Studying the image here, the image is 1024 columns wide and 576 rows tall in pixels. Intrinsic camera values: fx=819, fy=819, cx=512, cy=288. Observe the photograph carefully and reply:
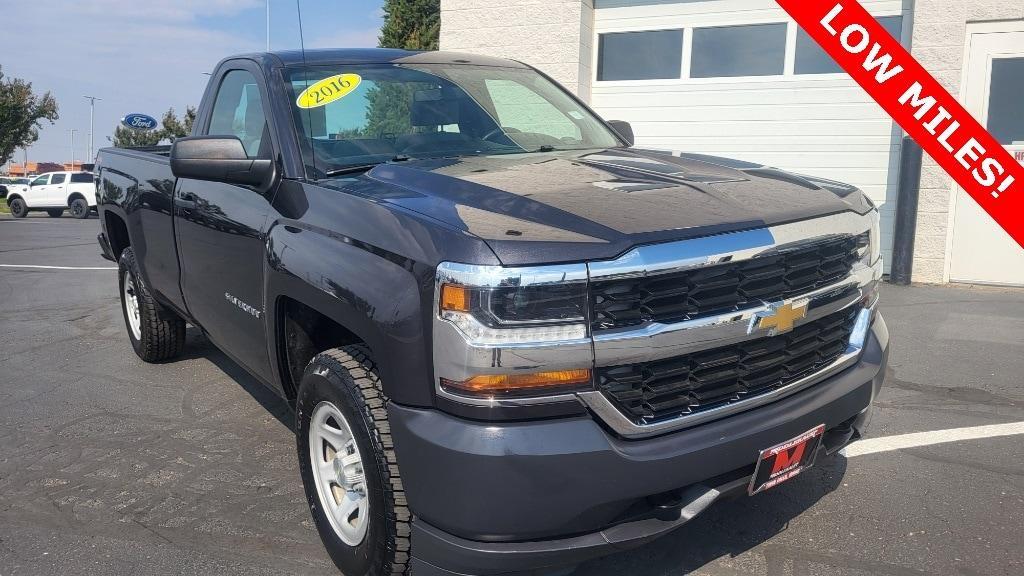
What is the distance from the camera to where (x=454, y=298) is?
83.1 inches

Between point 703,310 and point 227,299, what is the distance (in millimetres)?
2202

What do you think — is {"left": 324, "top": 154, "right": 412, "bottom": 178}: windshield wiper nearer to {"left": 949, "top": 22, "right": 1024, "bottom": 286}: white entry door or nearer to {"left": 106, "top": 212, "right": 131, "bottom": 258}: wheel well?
{"left": 106, "top": 212, "right": 131, "bottom": 258}: wheel well

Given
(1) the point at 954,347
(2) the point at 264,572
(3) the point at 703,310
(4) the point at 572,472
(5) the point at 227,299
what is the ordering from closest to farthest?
1. (4) the point at 572,472
2. (3) the point at 703,310
3. (2) the point at 264,572
4. (5) the point at 227,299
5. (1) the point at 954,347

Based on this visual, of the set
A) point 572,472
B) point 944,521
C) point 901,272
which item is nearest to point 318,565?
point 572,472

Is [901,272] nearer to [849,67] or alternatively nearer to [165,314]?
[849,67]

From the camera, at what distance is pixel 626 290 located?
84.7 inches

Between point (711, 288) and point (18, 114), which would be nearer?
point (711, 288)

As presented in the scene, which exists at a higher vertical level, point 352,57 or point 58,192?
point 352,57

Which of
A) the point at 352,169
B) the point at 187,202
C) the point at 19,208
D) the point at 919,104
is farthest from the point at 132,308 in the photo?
the point at 19,208

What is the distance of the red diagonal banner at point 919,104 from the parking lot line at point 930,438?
5.26m

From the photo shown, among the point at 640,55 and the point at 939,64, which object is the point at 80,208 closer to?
the point at 640,55

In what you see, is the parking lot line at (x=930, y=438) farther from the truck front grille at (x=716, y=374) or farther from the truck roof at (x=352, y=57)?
the truck roof at (x=352, y=57)

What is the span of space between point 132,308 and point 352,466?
376cm

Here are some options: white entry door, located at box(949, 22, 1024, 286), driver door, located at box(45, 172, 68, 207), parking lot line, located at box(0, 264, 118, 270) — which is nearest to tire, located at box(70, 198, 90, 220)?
driver door, located at box(45, 172, 68, 207)
